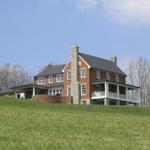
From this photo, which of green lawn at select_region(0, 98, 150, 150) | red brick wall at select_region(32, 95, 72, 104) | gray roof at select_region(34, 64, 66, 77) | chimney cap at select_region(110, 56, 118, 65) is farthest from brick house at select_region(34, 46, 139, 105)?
green lawn at select_region(0, 98, 150, 150)

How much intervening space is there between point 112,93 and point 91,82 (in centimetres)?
406

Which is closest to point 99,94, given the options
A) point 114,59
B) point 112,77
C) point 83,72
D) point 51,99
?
point 83,72

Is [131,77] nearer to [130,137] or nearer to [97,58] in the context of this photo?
[97,58]

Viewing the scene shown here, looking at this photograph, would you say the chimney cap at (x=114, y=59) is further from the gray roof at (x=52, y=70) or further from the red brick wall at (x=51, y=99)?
the red brick wall at (x=51, y=99)

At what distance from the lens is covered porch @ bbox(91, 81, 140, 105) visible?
76.4m

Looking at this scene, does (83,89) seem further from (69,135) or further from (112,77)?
(69,135)

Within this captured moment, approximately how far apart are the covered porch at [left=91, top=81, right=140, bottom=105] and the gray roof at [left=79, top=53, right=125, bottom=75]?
338 cm

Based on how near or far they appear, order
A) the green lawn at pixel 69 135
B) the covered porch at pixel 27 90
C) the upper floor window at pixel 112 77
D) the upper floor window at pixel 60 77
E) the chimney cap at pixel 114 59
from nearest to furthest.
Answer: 1. the green lawn at pixel 69 135
2. the covered porch at pixel 27 90
3. the upper floor window at pixel 112 77
4. the upper floor window at pixel 60 77
5. the chimney cap at pixel 114 59

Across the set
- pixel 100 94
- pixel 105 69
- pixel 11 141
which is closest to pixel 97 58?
pixel 105 69

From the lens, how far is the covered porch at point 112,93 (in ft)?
251

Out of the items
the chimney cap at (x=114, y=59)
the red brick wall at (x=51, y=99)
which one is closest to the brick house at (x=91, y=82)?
the chimney cap at (x=114, y=59)

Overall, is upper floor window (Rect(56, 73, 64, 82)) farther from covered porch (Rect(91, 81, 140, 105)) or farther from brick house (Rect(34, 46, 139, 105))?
covered porch (Rect(91, 81, 140, 105))

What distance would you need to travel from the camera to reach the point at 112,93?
77438 millimetres

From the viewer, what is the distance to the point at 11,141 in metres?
15.0
